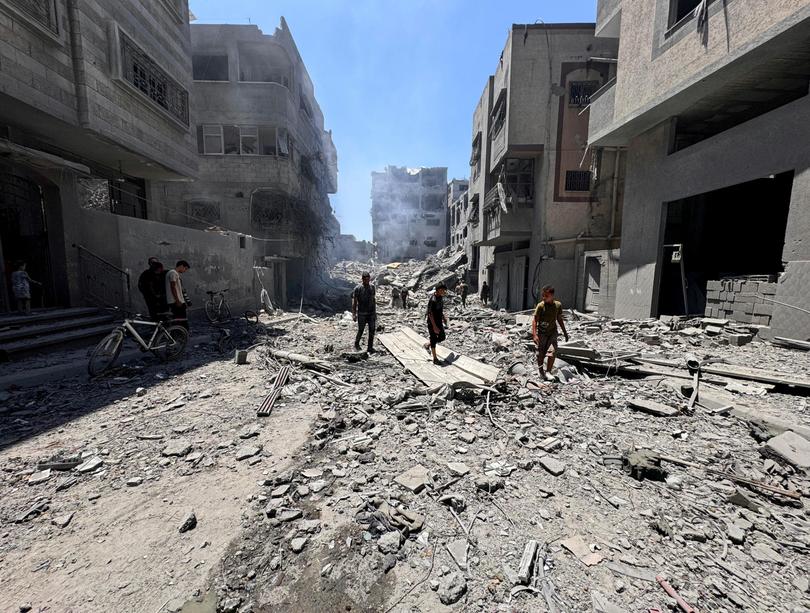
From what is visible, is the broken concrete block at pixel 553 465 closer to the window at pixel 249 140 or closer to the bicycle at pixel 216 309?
the bicycle at pixel 216 309

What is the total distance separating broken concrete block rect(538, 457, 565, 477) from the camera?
3.45 meters

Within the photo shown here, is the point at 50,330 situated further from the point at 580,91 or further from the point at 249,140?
the point at 580,91

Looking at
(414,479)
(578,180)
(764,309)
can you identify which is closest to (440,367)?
(414,479)

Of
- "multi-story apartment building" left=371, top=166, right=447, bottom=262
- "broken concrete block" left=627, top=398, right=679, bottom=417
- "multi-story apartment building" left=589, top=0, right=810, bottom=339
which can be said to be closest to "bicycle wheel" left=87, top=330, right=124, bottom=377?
"broken concrete block" left=627, top=398, right=679, bottom=417

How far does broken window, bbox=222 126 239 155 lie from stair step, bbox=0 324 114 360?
1375cm

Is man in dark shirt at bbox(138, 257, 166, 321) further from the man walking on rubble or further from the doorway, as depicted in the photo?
the doorway

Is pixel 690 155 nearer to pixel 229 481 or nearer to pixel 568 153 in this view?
pixel 568 153

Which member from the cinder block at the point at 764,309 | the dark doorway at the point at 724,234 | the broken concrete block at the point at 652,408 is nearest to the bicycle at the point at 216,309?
the broken concrete block at the point at 652,408

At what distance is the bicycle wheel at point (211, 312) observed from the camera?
1136 centimetres

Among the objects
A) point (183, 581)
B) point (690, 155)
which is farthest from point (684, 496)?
point (690, 155)

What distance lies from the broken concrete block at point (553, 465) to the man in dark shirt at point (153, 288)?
7.73 metres

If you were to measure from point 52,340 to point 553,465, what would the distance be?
9.45 metres

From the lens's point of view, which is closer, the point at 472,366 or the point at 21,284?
the point at 472,366

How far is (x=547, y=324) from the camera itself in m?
6.15
